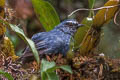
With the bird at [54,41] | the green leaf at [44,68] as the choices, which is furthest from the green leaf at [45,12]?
the green leaf at [44,68]

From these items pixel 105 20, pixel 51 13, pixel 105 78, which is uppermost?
pixel 51 13

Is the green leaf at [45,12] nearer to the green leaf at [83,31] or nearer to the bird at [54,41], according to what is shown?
the bird at [54,41]

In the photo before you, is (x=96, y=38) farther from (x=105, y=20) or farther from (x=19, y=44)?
(x=19, y=44)

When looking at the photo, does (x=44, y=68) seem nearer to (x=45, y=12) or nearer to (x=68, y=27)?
(x=45, y=12)

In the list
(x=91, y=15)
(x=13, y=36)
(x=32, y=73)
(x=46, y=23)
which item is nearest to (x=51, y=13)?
(x=46, y=23)

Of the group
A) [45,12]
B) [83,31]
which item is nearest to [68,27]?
[45,12]

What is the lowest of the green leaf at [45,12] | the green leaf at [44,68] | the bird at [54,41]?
the green leaf at [44,68]
